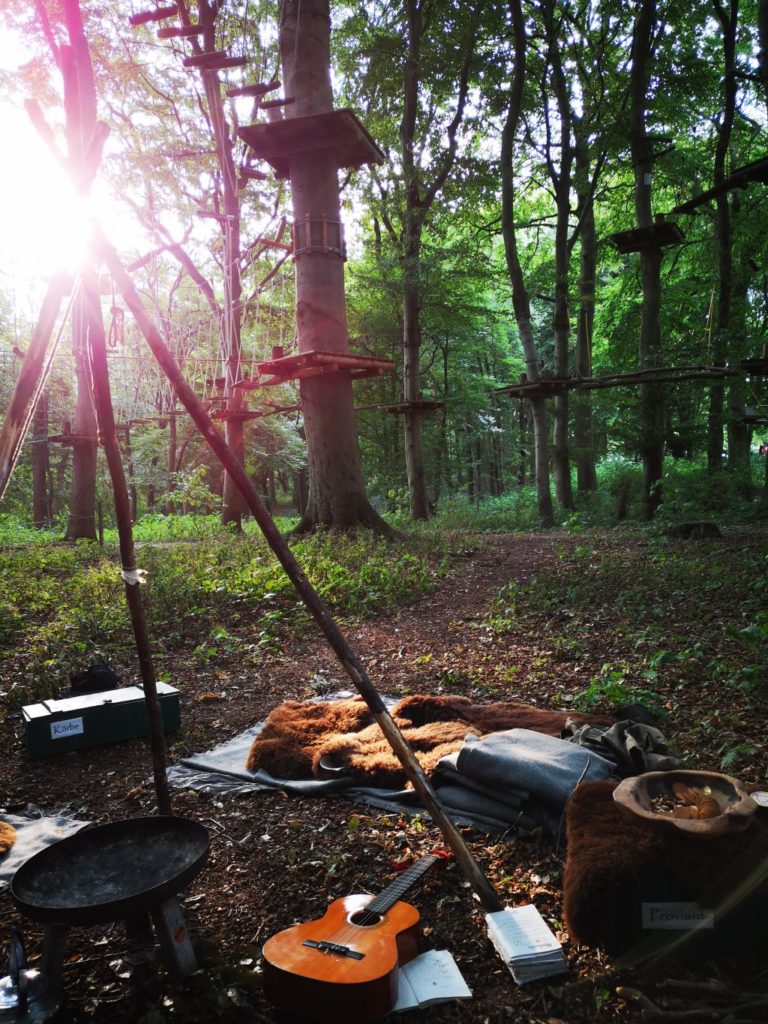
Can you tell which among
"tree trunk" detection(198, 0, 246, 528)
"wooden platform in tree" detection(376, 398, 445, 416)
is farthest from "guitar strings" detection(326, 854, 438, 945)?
"wooden platform in tree" detection(376, 398, 445, 416)

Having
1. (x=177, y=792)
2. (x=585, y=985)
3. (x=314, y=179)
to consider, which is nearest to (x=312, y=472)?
(x=314, y=179)

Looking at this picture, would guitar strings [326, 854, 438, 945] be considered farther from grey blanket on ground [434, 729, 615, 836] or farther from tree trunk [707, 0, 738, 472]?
tree trunk [707, 0, 738, 472]

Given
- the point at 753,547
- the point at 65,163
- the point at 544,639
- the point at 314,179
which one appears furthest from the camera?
the point at 314,179

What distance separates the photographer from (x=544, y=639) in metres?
6.26

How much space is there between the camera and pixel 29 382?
255 cm

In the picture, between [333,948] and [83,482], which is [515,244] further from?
[333,948]

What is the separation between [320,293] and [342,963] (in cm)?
1041

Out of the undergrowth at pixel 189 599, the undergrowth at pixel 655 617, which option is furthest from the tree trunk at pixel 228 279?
the undergrowth at pixel 655 617

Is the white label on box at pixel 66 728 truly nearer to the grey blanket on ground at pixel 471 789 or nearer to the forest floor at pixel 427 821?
the forest floor at pixel 427 821

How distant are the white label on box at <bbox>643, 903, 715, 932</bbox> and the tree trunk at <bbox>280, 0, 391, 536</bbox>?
9.29 m

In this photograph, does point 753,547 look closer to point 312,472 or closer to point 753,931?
point 312,472

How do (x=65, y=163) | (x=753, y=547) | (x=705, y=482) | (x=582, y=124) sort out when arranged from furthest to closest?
(x=582, y=124) < (x=705, y=482) < (x=753, y=547) < (x=65, y=163)

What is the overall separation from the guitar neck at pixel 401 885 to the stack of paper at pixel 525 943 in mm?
299

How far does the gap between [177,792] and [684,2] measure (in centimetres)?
1975
